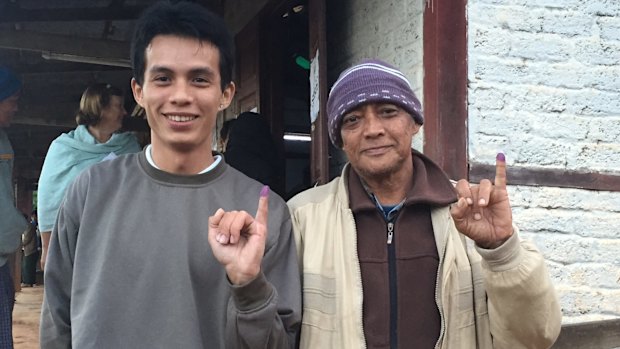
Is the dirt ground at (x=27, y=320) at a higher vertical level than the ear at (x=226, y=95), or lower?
lower

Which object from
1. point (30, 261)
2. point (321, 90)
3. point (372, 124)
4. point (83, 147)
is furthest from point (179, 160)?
point (30, 261)

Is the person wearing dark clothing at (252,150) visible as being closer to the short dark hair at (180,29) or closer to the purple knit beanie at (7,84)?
the purple knit beanie at (7,84)

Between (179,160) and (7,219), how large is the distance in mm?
2170

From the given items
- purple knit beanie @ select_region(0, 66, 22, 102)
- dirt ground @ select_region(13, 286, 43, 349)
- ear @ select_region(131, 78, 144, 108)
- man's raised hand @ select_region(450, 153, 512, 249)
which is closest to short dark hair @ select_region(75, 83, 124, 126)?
purple knit beanie @ select_region(0, 66, 22, 102)

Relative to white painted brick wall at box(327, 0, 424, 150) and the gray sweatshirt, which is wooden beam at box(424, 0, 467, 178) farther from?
the gray sweatshirt

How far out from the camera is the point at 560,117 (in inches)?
123

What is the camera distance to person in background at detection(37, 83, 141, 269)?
3.21m

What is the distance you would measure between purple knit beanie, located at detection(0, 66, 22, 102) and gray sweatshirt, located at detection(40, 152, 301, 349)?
2.19m

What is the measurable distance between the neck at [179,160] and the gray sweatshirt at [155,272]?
0.03 m

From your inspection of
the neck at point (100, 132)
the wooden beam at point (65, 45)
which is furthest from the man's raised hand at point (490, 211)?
the wooden beam at point (65, 45)

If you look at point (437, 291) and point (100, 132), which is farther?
point (100, 132)

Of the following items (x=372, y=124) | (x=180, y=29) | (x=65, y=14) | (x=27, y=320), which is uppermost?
(x=65, y=14)

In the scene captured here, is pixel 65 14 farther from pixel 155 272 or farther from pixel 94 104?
pixel 155 272

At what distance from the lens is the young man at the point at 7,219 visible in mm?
3342
